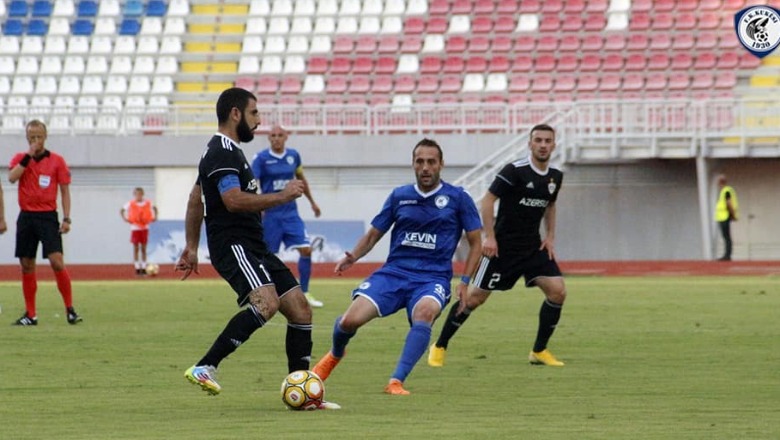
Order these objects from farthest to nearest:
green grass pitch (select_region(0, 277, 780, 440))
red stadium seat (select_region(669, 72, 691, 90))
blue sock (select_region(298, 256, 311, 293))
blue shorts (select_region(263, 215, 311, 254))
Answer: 1. red stadium seat (select_region(669, 72, 691, 90))
2. blue sock (select_region(298, 256, 311, 293))
3. blue shorts (select_region(263, 215, 311, 254))
4. green grass pitch (select_region(0, 277, 780, 440))

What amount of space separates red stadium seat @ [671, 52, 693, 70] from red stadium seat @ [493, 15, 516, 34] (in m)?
4.13

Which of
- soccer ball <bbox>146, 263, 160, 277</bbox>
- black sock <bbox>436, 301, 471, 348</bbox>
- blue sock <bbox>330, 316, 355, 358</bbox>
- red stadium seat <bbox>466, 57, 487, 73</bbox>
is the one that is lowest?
soccer ball <bbox>146, 263, 160, 277</bbox>

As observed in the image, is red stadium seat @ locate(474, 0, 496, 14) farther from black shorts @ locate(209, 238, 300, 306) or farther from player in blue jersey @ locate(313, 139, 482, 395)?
black shorts @ locate(209, 238, 300, 306)

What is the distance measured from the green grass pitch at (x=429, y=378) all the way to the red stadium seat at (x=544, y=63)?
743 inches

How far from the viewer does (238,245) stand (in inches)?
390

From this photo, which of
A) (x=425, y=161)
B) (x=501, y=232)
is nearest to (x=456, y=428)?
(x=425, y=161)

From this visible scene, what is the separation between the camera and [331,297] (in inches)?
893

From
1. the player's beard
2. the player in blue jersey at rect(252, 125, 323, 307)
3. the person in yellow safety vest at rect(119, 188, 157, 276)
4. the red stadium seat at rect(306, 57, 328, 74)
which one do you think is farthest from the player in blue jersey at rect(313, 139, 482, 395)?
the red stadium seat at rect(306, 57, 328, 74)

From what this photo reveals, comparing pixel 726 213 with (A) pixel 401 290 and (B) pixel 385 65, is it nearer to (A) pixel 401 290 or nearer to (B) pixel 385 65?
(B) pixel 385 65

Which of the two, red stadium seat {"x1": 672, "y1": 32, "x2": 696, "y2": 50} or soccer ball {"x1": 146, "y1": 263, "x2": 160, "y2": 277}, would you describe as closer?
soccer ball {"x1": 146, "y1": 263, "x2": 160, "y2": 277}

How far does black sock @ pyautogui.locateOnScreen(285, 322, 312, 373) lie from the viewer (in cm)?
1005

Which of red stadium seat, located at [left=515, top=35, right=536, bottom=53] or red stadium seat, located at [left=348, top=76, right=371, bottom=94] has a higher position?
red stadium seat, located at [left=515, top=35, right=536, bottom=53]

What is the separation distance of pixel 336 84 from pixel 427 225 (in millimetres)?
28644

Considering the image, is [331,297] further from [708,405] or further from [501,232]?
[708,405]
